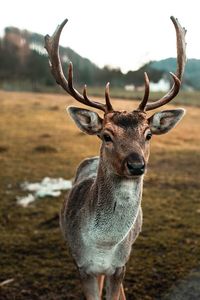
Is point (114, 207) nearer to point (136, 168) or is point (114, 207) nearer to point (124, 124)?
point (136, 168)

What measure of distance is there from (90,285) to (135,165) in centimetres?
162

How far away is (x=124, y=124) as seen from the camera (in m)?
4.95

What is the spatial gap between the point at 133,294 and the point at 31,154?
375 inches

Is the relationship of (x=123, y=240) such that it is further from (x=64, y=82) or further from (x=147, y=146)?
(x=64, y=82)

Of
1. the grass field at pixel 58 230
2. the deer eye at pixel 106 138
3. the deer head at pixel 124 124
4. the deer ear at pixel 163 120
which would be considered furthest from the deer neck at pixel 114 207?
the grass field at pixel 58 230

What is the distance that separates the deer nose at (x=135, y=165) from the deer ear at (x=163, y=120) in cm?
83

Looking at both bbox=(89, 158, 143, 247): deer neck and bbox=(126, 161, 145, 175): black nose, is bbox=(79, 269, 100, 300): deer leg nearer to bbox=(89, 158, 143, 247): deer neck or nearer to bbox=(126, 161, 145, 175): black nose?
bbox=(89, 158, 143, 247): deer neck

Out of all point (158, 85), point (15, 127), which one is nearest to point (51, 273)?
point (15, 127)

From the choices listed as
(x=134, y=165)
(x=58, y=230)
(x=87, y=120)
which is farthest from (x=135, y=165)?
(x=58, y=230)

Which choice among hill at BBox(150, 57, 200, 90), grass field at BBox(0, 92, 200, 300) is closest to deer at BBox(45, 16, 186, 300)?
grass field at BBox(0, 92, 200, 300)

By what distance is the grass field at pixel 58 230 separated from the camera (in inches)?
275

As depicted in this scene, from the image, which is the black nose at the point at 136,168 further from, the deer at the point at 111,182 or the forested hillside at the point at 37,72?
the forested hillside at the point at 37,72

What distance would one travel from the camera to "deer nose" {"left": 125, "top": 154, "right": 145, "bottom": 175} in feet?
14.9

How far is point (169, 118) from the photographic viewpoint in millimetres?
5484
